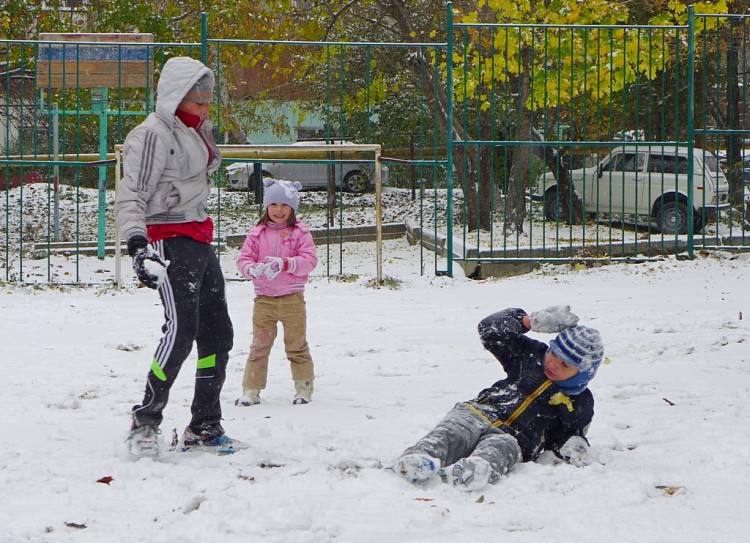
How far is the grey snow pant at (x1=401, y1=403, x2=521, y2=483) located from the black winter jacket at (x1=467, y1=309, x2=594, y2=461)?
102 millimetres

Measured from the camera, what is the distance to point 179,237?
409 centimetres

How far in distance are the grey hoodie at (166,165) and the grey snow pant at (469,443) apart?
124 centimetres

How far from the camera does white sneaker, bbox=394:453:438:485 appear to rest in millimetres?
3598

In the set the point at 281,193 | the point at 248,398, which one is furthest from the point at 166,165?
the point at 248,398

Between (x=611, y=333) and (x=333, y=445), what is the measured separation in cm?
331

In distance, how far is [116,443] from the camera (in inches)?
165

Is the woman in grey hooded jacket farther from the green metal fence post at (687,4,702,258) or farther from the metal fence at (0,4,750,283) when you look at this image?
the green metal fence post at (687,4,702,258)

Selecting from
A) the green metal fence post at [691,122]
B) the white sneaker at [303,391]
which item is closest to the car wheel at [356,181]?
the green metal fence post at [691,122]

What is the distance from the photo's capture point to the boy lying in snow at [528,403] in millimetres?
3846

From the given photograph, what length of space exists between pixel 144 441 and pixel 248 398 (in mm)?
1117

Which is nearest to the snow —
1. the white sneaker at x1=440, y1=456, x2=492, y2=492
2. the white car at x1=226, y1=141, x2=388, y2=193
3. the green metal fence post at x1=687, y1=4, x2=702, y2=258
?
the white sneaker at x1=440, y1=456, x2=492, y2=492

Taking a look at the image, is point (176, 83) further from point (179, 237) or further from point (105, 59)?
point (105, 59)

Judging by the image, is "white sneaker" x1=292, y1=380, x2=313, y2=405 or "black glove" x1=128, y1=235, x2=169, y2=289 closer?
"black glove" x1=128, y1=235, x2=169, y2=289

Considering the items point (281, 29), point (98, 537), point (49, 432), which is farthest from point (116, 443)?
point (281, 29)
